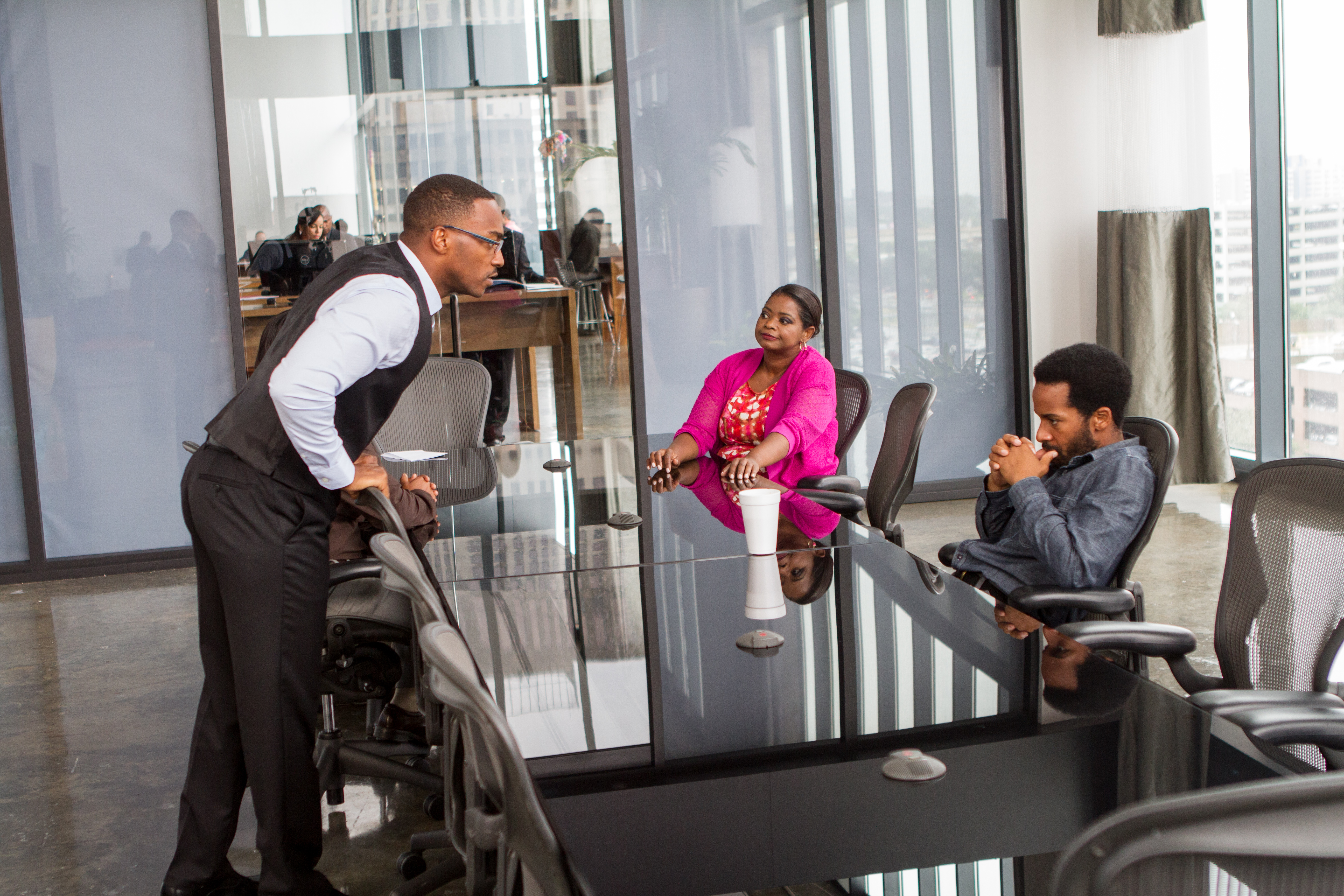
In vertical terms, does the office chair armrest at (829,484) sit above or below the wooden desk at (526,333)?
below

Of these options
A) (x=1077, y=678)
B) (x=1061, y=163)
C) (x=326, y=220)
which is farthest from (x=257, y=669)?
(x=1061, y=163)

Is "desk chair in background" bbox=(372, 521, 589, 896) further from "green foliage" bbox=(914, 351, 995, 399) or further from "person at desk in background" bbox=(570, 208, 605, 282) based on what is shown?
"green foliage" bbox=(914, 351, 995, 399)

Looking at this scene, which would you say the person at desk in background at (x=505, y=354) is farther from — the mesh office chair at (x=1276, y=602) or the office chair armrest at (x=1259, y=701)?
the office chair armrest at (x=1259, y=701)

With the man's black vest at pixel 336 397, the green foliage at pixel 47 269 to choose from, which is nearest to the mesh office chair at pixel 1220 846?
the man's black vest at pixel 336 397

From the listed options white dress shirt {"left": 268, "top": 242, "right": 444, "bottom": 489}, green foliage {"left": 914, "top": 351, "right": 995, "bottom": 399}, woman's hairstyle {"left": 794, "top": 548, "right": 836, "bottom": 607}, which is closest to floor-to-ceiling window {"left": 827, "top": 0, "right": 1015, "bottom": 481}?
Result: green foliage {"left": 914, "top": 351, "right": 995, "bottom": 399}

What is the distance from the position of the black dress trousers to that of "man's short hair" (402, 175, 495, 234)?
22.3 inches

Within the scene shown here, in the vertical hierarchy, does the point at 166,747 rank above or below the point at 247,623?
below

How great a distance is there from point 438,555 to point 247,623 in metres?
0.56

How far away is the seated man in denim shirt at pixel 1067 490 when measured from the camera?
2385 millimetres

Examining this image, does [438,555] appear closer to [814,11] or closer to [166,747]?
[166,747]

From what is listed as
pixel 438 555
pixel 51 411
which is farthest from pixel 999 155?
pixel 51 411

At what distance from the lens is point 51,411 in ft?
17.7

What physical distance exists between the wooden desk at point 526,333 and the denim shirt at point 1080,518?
351 cm

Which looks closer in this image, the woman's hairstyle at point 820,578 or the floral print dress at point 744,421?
the woman's hairstyle at point 820,578
